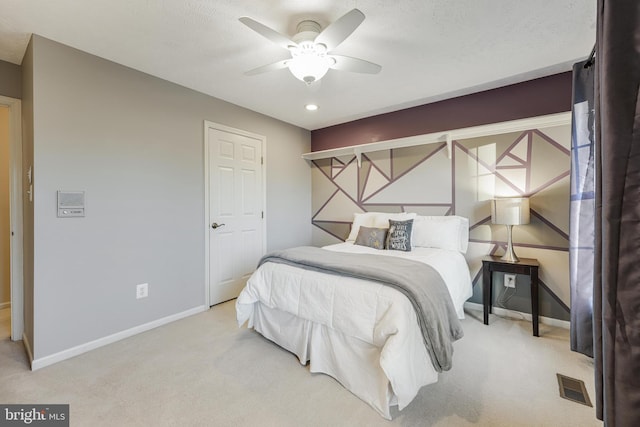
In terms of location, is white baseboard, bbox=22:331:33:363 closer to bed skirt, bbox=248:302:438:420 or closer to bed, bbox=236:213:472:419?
bed, bbox=236:213:472:419

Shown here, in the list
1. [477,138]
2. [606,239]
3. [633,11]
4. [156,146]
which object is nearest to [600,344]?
[606,239]

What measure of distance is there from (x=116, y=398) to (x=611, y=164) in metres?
2.57

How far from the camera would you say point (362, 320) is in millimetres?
1700

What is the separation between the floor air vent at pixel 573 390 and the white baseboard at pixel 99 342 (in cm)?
323

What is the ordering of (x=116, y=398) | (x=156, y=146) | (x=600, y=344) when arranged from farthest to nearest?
(x=156, y=146) → (x=116, y=398) → (x=600, y=344)

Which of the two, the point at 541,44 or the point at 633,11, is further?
the point at 541,44

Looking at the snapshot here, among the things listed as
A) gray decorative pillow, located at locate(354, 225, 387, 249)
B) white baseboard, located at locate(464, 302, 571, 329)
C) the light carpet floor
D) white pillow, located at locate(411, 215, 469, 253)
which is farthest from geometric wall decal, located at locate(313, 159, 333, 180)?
the light carpet floor

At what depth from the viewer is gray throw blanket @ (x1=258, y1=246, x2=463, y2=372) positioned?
5.26 ft

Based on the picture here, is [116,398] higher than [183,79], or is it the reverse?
[183,79]

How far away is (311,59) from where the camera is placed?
1880 millimetres

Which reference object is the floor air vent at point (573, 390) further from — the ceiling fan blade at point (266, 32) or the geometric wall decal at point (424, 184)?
the ceiling fan blade at point (266, 32)

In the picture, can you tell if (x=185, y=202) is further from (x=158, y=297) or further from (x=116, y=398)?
(x=116, y=398)

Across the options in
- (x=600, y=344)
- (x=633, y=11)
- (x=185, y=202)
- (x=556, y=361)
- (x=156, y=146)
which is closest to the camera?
(x=633, y=11)

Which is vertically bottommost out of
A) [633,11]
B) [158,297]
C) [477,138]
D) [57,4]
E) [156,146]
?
[158,297]
